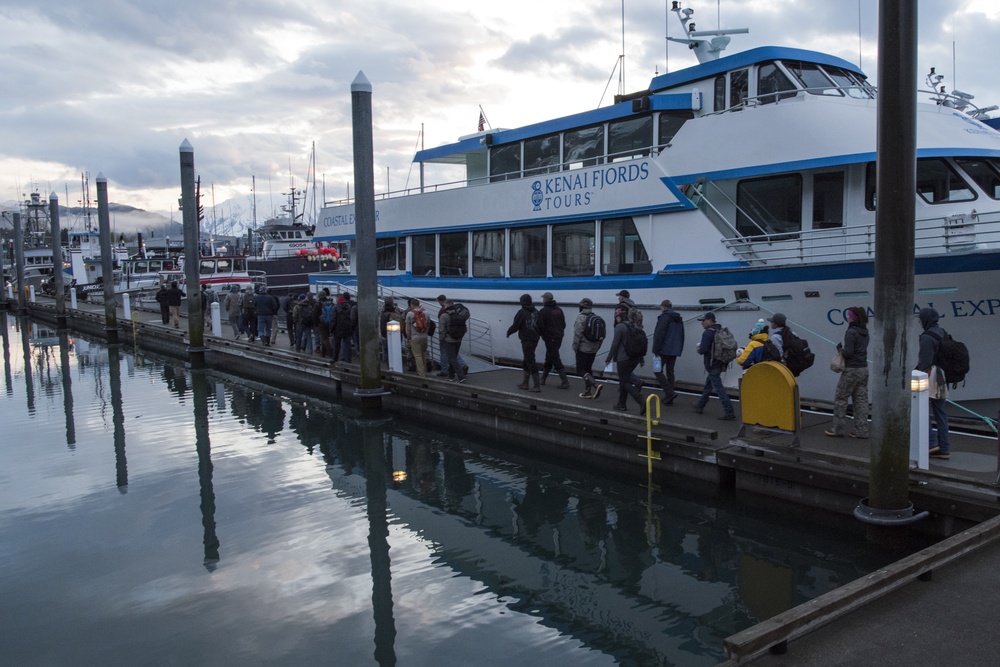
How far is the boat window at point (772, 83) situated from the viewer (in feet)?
40.4

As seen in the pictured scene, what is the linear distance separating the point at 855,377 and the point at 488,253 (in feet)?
30.9

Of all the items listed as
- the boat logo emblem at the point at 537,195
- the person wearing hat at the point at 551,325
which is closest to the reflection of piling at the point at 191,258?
the boat logo emblem at the point at 537,195

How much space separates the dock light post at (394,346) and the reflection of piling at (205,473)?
12.2ft

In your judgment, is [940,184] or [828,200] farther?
[828,200]

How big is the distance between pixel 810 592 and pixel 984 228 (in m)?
6.41

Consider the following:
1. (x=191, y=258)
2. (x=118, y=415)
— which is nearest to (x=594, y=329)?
(x=118, y=415)

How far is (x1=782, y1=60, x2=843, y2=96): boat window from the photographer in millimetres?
12375

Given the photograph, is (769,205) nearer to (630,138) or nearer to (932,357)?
(630,138)

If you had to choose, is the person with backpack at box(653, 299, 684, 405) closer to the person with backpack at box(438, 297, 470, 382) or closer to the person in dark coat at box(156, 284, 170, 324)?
the person with backpack at box(438, 297, 470, 382)

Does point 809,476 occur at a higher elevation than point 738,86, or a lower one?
lower

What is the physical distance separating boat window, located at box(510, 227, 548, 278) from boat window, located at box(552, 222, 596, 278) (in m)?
0.31

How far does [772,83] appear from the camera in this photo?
41.1 feet

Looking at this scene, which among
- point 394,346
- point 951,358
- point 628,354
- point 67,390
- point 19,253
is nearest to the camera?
point 951,358

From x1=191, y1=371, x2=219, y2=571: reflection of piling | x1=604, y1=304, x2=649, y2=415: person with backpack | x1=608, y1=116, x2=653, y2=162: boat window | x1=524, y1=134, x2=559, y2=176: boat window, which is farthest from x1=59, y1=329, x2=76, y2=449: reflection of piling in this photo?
x1=608, y1=116, x2=653, y2=162: boat window
